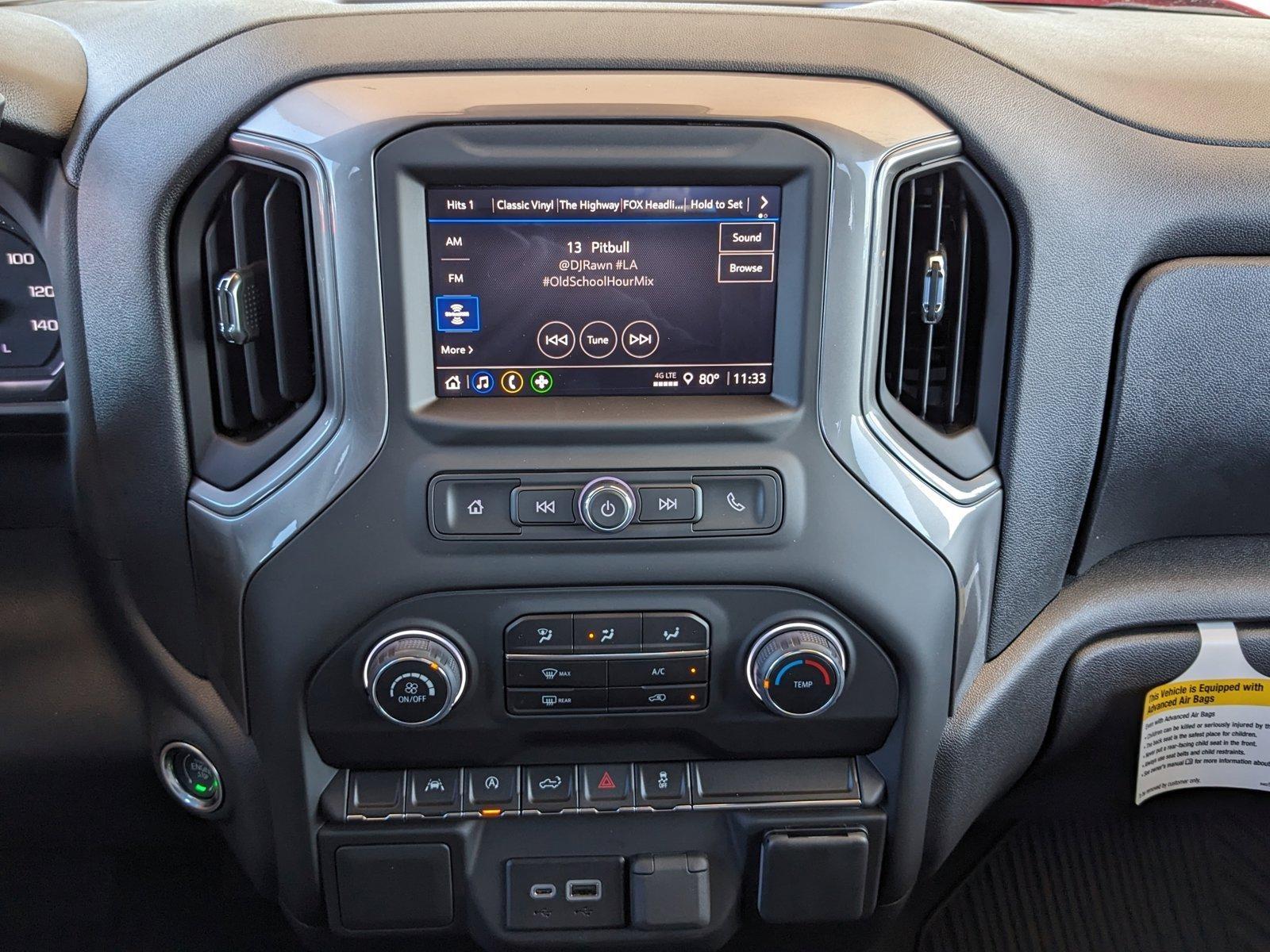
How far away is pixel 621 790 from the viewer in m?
1.05

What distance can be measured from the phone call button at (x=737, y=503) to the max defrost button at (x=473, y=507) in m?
0.16

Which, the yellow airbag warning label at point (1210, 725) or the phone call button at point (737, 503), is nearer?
the phone call button at point (737, 503)

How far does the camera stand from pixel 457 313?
0.91 metres

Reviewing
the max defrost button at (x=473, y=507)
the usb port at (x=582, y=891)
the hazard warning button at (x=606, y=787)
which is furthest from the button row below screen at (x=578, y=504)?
the usb port at (x=582, y=891)

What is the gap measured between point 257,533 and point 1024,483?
70cm

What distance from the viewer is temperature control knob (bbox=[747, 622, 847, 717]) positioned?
98 centimetres

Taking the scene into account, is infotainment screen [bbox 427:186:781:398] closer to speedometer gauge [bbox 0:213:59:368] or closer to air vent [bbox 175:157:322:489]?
air vent [bbox 175:157:322:489]

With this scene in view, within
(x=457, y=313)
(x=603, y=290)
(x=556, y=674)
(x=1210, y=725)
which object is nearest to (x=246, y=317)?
(x=457, y=313)

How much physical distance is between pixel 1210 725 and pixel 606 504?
2.49ft

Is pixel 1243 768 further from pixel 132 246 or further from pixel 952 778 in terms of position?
pixel 132 246

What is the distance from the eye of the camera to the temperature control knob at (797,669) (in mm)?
975

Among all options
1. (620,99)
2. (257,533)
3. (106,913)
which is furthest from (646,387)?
(106,913)

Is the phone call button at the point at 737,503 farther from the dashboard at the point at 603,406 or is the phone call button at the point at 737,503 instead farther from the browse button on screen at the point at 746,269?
the browse button on screen at the point at 746,269

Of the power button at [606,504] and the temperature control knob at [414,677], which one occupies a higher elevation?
the power button at [606,504]
